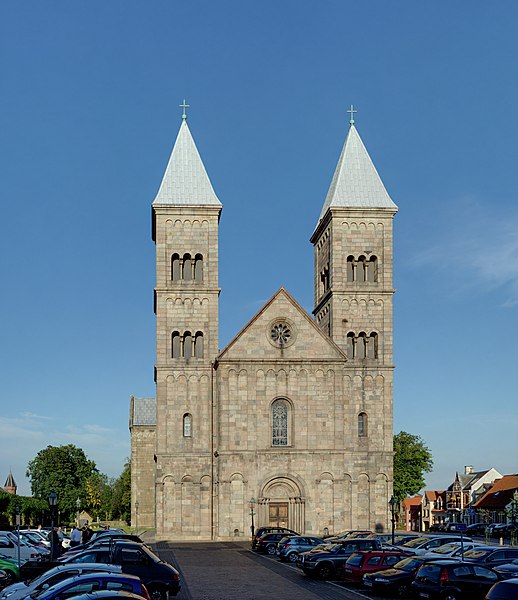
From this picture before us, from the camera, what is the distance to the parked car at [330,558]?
40469 mm

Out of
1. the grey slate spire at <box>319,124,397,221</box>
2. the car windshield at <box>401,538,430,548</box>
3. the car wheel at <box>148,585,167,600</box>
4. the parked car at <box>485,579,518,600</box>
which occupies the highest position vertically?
the grey slate spire at <box>319,124,397,221</box>

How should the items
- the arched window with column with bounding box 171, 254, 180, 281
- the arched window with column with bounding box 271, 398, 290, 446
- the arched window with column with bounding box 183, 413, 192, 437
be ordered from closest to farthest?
the arched window with column with bounding box 271, 398, 290, 446 < the arched window with column with bounding box 183, 413, 192, 437 < the arched window with column with bounding box 171, 254, 180, 281

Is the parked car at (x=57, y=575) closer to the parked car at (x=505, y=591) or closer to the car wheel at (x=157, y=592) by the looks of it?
the car wheel at (x=157, y=592)

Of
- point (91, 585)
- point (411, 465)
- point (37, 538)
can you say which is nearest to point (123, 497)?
point (411, 465)

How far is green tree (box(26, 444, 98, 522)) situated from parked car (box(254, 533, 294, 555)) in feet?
232

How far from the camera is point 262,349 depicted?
230 ft

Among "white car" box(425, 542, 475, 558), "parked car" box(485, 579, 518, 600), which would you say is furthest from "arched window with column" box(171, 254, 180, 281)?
"parked car" box(485, 579, 518, 600)

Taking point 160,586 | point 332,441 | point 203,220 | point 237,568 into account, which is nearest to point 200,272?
point 203,220

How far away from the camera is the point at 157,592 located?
3005cm

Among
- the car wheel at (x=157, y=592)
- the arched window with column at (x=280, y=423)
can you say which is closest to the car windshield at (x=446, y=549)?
the car wheel at (x=157, y=592)

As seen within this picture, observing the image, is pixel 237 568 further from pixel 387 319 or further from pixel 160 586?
pixel 387 319

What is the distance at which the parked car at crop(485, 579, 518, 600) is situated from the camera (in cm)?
2241

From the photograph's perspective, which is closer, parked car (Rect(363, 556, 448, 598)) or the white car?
parked car (Rect(363, 556, 448, 598))

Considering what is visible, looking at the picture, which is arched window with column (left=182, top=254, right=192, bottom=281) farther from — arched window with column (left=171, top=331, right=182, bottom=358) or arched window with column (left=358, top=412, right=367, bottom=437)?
arched window with column (left=358, top=412, right=367, bottom=437)
